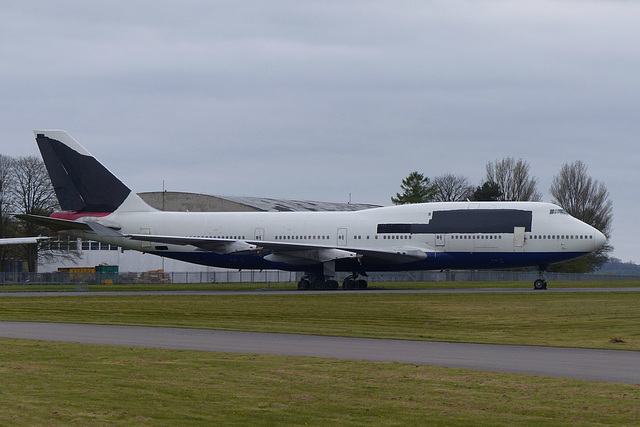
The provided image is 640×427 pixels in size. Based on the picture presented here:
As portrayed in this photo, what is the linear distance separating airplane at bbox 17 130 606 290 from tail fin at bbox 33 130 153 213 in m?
0.06

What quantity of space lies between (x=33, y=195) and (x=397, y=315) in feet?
213

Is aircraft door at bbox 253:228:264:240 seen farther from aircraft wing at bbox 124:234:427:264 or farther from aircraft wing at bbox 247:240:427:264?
aircraft wing at bbox 247:240:427:264

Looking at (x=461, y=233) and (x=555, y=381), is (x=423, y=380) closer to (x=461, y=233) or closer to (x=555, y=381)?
(x=555, y=381)

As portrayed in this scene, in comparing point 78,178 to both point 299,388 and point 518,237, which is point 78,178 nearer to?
point 518,237

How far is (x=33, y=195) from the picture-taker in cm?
8625

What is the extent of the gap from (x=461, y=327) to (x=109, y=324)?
1085 cm

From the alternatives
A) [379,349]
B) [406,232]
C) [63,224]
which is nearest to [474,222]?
[406,232]

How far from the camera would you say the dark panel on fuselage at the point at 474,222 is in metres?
48.2

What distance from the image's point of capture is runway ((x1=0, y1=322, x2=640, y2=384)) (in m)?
15.4

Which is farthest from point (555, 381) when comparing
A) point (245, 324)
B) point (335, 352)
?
point (245, 324)

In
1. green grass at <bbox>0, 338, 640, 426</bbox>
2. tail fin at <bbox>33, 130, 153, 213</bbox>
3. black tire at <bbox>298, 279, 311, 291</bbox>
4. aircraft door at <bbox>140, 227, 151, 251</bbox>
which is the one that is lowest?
green grass at <bbox>0, 338, 640, 426</bbox>

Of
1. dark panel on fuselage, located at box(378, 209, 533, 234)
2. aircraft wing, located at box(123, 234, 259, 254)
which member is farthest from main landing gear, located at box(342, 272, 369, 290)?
aircraft wing, located at box(123, 234, 259, 254)

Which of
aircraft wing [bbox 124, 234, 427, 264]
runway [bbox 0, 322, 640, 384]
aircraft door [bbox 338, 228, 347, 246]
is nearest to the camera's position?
runway [bbox 0, 322, 640, 384]

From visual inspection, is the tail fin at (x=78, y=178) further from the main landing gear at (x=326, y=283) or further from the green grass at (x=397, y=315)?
the green grass at (x=397, y=315)
